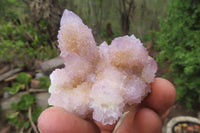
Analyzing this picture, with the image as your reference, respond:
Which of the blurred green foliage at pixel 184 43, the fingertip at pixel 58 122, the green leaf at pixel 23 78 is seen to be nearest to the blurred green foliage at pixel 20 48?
the green leaf at pixel 23 78

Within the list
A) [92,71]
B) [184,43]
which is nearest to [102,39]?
[92,71]

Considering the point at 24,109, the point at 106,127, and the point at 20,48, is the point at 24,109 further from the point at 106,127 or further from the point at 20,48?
the point at 106,127

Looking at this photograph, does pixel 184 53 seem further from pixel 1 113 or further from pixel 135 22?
pixel 1 113

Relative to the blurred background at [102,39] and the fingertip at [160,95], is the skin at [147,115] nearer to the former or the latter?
the fingertip at [160,95]

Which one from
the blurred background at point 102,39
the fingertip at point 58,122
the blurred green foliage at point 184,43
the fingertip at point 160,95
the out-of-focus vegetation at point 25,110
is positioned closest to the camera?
the fingertip at point 58,122

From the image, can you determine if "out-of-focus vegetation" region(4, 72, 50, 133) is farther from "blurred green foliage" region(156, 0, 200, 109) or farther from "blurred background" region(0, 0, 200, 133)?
"blurred green foliage" region(156, 0, 200, 109)

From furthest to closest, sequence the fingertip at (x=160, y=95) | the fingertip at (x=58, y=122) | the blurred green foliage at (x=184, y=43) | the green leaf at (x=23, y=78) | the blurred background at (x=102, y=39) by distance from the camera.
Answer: the green leaf at (x=23, y=78), the blurred green foliage at (x=184, y=43), the blurred background at (x=102, y=39), the fingertip at (x=160, y=95), the fingertip at (x=58, y=122)

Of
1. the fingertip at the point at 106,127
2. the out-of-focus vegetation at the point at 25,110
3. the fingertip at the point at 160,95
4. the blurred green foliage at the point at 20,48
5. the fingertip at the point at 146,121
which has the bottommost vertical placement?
the out-of-focus vegetation at the point at 25,110
